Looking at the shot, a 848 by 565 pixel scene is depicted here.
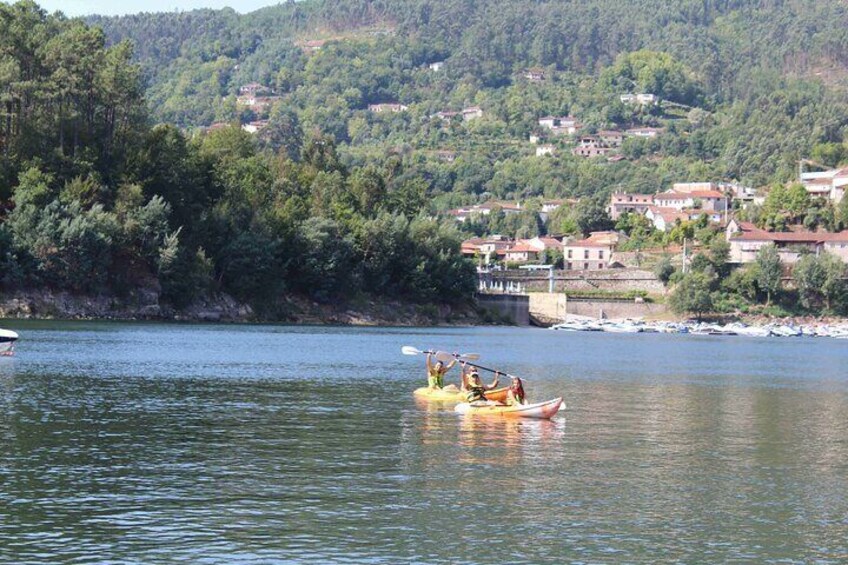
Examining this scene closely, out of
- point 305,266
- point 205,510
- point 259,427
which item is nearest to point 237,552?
point 205,510

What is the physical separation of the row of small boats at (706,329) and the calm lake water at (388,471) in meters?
90.9

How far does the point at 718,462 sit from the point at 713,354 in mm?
68925

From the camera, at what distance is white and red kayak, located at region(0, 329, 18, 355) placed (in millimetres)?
65625

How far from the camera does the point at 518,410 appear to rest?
47.7m

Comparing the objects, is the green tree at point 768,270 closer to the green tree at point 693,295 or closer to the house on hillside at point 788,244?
the house on hillside at point 788,244

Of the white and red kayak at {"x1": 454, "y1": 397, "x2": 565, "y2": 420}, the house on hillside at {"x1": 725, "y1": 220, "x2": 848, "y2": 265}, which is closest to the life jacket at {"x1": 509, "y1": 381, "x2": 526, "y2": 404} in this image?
the white and red kayak at {"x1": 454, "y1": 397, "x2": 565, "y2": 420}

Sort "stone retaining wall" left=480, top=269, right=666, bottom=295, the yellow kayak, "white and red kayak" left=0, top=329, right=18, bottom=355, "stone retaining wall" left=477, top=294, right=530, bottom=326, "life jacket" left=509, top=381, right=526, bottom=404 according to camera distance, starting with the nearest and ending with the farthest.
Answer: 1. "life jacket" left=509, top=381, right=526, bottom=404
2. the yellow kayak
3. "white and red kayak" left=0, top=329, right=18, bottom=355
4. "stone retaining wall" left=477, top=294, right=530, bottom=326
5. "stone retaining wall" left=480, top=269, right=666, bottom=295

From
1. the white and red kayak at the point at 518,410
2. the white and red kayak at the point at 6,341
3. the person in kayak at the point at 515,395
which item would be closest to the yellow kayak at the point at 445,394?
the person in kayak at the point at 515,395

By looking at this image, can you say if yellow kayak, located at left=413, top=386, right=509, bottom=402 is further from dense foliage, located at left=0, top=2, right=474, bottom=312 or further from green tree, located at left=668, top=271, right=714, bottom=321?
green tree, located at left=668, top=271, right=714, bottom=321

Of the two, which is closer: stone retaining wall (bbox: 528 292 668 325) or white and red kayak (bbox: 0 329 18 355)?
white and red kayak (bbox: 0 329 18 355)

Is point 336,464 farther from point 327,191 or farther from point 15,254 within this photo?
point 327,191

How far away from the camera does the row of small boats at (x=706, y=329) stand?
158m

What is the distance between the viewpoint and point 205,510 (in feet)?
93.4

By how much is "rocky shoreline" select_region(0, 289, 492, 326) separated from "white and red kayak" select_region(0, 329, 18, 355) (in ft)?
115
